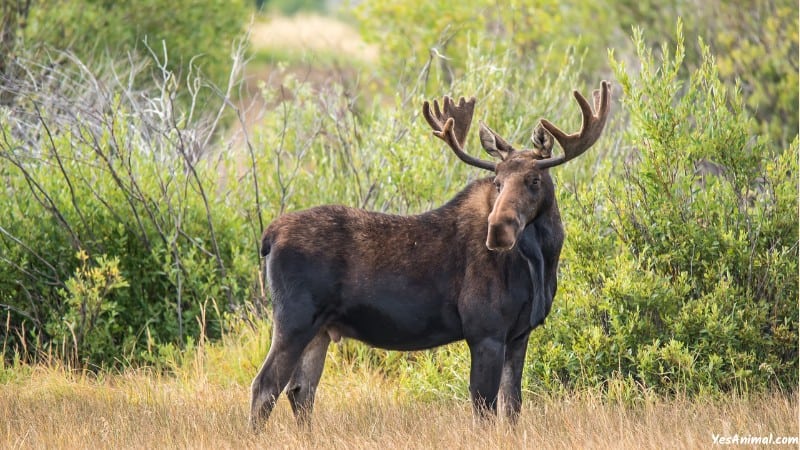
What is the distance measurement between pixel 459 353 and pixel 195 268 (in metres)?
2.58

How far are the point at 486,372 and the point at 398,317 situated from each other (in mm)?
618

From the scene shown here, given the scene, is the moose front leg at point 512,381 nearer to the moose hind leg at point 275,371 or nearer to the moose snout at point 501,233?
the moose snout at point 501,233

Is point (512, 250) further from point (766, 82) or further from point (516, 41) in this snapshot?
point (516, 41)

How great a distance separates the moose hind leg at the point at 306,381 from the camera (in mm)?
7457

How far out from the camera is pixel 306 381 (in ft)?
24.5

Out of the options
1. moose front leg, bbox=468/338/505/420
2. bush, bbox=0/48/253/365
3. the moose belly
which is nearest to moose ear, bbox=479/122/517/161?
the moose belly

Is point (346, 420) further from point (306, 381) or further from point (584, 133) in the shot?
point (584, 133)

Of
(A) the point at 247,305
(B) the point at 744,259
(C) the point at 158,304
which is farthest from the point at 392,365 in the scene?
(B) the point at 744,259

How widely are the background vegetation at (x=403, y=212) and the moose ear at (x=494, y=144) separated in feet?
5.05

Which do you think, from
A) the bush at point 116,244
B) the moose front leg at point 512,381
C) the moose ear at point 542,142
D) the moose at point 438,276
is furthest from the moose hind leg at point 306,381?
the bush at point 116,244

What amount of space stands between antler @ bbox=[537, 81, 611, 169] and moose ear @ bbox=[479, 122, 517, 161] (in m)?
0.31

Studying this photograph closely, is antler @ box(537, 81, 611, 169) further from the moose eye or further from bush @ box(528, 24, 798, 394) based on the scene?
bush @ box(528, 24, 798, 394)

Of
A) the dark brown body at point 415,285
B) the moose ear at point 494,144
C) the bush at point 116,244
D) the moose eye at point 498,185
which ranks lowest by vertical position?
the bush at point 116,244

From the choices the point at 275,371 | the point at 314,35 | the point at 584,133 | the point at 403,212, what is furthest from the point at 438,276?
the point at 314,35
